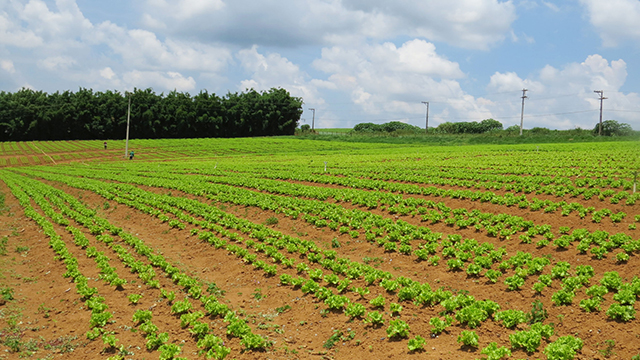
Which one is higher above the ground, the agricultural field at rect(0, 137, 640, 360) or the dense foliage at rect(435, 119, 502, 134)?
the dense foliage at rect(435, 119, 502, 134)

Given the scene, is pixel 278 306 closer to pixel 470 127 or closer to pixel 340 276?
pixel 340 276

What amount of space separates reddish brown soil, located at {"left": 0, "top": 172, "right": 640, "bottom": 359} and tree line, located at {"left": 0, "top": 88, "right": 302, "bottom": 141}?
9255 centimetres

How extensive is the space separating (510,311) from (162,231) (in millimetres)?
15698

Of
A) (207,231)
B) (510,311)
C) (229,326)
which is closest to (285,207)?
(207,231)

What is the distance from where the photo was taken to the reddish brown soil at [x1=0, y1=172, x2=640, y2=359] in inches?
349

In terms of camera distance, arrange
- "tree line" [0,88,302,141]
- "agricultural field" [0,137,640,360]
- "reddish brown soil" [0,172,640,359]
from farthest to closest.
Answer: "tree line" [0,88,302,141], "agricultural field" [0,137,640,360], "reddish brown soil" [0,172,640,359]

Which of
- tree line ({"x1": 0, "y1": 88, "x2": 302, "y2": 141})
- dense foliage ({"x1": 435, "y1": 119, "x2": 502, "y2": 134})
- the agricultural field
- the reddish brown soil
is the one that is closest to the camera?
the reddish brown soil

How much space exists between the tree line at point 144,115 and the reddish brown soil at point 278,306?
92553 mm

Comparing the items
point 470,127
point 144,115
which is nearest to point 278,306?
point 144,115

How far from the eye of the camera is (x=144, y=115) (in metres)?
115

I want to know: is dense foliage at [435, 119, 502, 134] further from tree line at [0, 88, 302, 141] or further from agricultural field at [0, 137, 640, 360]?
agricultural field at [0, 137, 640, 360]

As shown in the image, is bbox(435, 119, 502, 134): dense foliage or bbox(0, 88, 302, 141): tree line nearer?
bbox(0, 88, 302, 141): tree line

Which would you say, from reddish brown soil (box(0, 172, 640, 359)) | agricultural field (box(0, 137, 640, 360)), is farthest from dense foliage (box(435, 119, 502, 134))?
reddish brown soil (box(0, 172, 640, 359))

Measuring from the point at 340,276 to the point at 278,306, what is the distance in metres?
2.17
